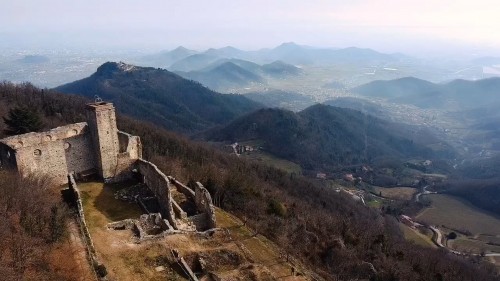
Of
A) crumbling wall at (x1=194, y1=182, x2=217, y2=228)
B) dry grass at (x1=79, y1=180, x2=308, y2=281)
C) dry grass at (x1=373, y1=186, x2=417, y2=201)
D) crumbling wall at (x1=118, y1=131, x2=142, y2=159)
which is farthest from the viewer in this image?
dry grass at (x1=373, y1=186, x2=417, y2=201)

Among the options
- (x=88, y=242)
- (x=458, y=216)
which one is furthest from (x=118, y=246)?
(x=458, y=216)

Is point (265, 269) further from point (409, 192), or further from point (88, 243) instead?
point (409, 192)

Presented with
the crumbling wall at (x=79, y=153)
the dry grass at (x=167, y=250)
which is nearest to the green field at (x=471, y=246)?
the dry grass at (x=167, y=250)

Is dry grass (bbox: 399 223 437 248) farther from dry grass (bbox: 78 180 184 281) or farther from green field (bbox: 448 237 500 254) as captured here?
dry grass (bbox: 78 180 184 281)

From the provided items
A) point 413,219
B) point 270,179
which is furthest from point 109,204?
point 413,219

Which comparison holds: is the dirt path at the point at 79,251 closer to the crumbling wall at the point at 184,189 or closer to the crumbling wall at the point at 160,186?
the crumbling wall at the point at 160,186

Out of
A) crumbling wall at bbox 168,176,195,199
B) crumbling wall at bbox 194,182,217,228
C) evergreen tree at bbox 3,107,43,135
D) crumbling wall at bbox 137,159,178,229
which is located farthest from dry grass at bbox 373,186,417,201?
evergreen tree at bbox 3,107,43,135

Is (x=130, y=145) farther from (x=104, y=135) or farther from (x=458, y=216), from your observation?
(x=458, y=216)
